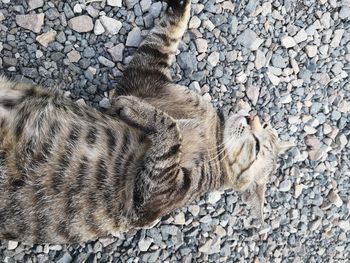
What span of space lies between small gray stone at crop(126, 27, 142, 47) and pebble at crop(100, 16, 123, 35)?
3.0 inches

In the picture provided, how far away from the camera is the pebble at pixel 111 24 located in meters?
3.15

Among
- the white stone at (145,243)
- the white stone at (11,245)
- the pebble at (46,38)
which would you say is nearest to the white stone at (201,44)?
the pebble at (46,38)

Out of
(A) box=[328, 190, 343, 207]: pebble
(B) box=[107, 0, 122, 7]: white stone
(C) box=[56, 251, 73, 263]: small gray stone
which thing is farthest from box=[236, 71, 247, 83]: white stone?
(C) box=[56, 251, 73, 263]: small gray stone

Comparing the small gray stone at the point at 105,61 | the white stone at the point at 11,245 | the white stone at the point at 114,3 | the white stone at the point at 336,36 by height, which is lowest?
the white stone at the point at 11,245

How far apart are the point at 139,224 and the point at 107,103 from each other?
79cm

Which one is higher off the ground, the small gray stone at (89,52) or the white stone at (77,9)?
the white stone at (77,9)

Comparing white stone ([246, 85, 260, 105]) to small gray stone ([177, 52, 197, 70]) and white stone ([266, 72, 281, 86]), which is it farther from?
small gray stone ([177, 52, 197, 70])

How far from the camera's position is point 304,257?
11.7ft

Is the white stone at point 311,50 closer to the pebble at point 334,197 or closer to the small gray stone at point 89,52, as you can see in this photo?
the pebble at point 334,197

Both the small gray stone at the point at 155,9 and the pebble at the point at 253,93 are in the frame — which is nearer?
the small gray stone at the point at 155,9

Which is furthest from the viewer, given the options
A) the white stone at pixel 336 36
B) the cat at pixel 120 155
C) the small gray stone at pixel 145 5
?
the white stone at pixel 336 36

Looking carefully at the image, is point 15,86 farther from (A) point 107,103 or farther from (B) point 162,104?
(B) point 162,104

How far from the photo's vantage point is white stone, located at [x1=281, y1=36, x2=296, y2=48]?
11.3 feet

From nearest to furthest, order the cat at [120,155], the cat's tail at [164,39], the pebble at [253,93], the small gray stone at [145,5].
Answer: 1. the cat at [120,155]
2. the cat's tail at [164,39]
3. the small gray stone at [145,5]
4. the pebble at [253,93]
